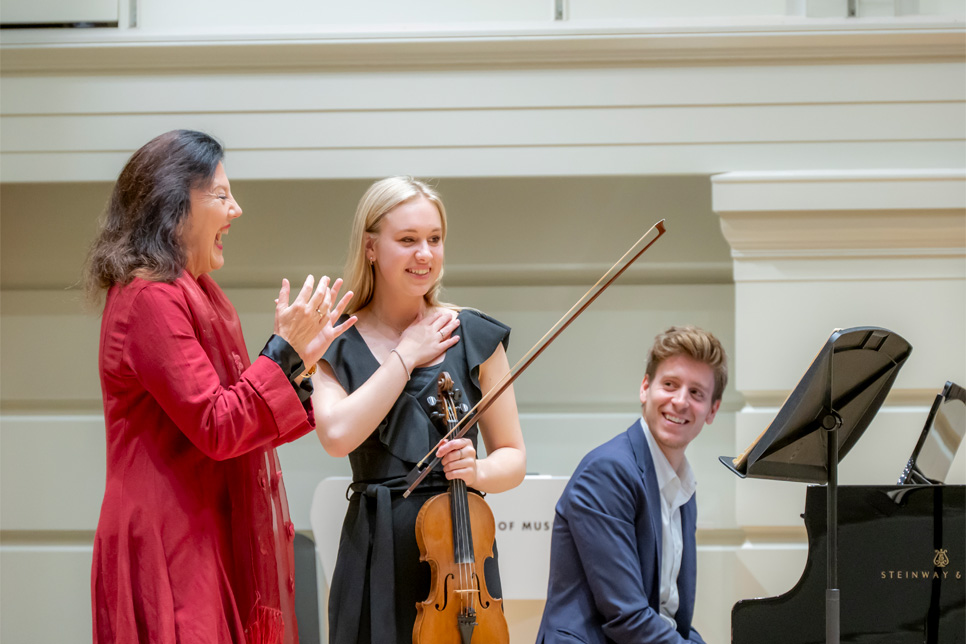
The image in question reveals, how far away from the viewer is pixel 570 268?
2.89m

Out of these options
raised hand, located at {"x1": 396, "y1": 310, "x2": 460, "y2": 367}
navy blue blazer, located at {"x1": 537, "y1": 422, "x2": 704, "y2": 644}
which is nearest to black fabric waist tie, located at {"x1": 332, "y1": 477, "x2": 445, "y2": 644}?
raised hand, located at {"x1": 396, "y1": 310, "x2": 460, "y2": 367}

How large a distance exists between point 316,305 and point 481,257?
125cm

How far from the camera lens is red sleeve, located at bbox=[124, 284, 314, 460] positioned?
1572 mm

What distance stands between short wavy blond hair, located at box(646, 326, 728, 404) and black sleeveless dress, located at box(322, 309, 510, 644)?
0.46 meters

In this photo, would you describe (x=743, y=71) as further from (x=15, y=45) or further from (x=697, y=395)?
(x=15, y=45)

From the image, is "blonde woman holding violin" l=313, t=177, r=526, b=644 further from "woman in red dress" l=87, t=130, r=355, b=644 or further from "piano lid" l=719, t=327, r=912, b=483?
"piano lid" l=719, t=327, r=912, b=483

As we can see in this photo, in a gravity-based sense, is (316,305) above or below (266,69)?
below

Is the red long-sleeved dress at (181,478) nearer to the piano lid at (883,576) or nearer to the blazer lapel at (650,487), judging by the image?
the blazer lapel at (650,487)

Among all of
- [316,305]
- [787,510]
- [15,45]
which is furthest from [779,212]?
[15,45]

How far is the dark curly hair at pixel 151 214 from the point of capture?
5.57 ft

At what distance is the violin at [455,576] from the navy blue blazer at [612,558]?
12.2 inches

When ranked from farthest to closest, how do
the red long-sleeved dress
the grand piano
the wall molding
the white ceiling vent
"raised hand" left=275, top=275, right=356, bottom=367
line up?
the white ceiling vent, the wall molding, the grand piano, "raised hand" left=275, top=275, right=356, bottom=367, the red long-sleeved dress

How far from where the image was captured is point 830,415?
1.86 m

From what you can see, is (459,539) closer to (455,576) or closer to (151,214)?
(455,576)
